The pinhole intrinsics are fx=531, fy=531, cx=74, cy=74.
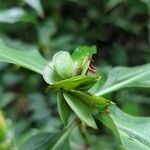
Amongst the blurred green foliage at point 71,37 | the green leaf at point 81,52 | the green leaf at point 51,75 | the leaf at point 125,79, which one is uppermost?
the green leaf at point 51,75

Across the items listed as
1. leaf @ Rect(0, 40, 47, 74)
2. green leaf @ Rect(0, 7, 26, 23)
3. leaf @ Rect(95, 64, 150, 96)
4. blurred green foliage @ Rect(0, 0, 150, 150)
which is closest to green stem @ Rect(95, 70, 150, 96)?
leaf @ Rect(95, 64, 150, 96)

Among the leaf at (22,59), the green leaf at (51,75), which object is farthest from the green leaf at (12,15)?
the green leaf at (51,75)

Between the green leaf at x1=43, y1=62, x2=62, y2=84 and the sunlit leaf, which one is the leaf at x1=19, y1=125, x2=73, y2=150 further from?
the green leaf at x1=43, y1=62, x2=62, y2=84

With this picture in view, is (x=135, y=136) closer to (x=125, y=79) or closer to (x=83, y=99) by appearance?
(x=83, y=99)

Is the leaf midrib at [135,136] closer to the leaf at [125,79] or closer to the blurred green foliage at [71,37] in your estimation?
the leaf at [125,79]

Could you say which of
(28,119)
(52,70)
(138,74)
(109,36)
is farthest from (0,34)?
(52,70)

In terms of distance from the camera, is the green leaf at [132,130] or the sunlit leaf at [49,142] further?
the sunlit leaf at [49,142]
